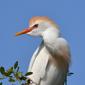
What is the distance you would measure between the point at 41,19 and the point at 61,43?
1.41 ft

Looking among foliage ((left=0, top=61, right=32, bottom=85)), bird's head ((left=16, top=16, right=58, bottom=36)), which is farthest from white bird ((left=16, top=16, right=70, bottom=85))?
foliage ((left=0, top=61, right=32, bottom=85))

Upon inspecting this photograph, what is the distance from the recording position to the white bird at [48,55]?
5473 mm

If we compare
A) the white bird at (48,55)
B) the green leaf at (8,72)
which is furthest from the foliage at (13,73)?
the white bird at (48,55)

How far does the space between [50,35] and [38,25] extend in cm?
21

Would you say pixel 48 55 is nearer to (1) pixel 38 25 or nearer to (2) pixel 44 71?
(2) pixel 44 71

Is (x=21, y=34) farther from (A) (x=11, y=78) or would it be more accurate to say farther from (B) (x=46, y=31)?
(A) (x=11, y=78)

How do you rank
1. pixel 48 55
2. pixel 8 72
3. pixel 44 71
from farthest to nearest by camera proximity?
pixel 48 55
pixel 44 71
pixel 8 72

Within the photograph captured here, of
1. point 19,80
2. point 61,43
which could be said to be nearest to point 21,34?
point 61,43

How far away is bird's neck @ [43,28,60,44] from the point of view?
18.3 feet

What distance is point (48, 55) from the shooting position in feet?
18.4

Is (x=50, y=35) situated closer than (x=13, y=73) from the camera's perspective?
No

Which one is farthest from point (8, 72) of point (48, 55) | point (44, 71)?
point (48, 55)

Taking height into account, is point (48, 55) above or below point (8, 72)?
above

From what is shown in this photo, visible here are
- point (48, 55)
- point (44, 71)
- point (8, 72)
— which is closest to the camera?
point (8, 72)
